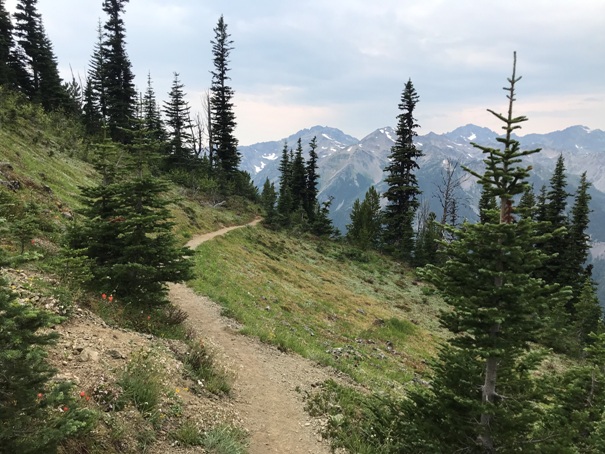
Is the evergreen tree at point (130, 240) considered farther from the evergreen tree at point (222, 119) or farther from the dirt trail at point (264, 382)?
the evergreen tree at point (222, 119)

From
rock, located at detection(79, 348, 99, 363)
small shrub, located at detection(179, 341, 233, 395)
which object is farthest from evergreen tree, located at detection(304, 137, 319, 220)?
rock, located at detection(79, 348, 99, 363)

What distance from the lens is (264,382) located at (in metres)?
11.3

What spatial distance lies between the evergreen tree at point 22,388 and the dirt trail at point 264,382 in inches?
200

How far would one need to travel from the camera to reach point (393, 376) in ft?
49.3

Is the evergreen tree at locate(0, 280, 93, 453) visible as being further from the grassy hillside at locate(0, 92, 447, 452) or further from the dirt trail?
the dirt trail

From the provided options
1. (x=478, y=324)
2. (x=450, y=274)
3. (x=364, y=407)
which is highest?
(x=450, y=274)

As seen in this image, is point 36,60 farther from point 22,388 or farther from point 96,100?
point 22,388

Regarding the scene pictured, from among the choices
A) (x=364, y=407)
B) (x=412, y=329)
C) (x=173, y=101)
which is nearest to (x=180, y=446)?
(x=364, y=407)

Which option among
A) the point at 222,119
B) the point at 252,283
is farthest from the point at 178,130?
the point at 252,283

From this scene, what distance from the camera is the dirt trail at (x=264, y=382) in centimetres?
871

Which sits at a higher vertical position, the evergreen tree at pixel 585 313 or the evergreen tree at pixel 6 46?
the evergreen tree at pixel 6 46

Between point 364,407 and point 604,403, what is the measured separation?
5.86 meters

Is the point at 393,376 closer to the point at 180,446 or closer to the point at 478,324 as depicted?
the point at 478,324

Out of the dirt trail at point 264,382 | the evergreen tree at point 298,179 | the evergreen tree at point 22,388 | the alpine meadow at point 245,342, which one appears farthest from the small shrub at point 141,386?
the evergreen tree at point 298,179
